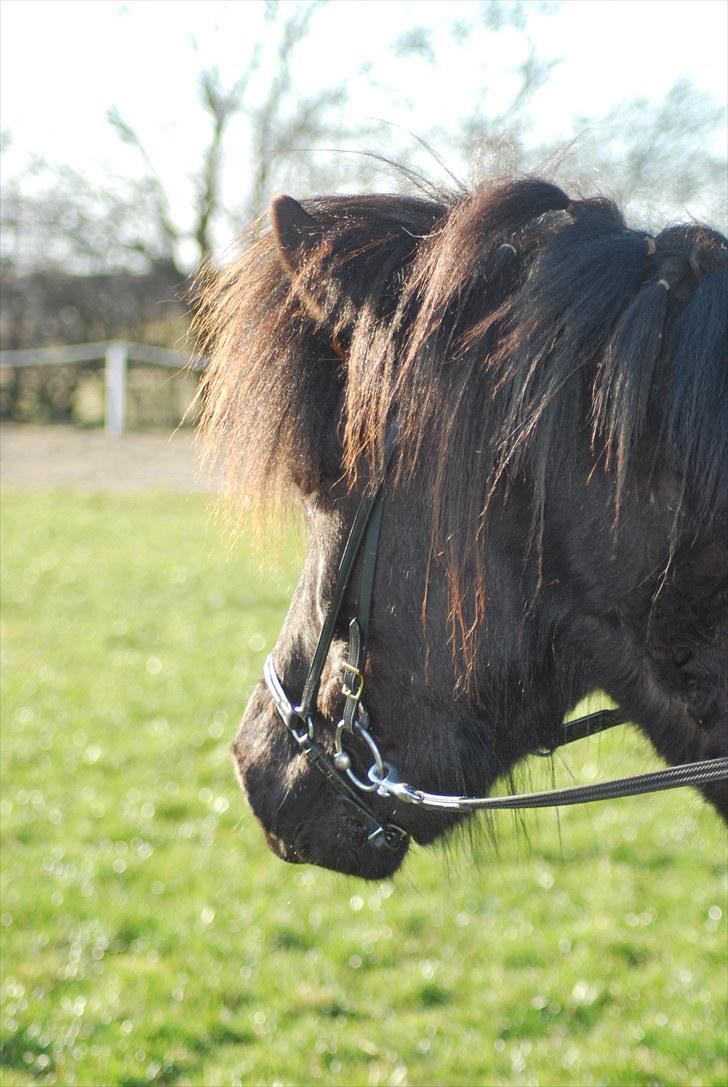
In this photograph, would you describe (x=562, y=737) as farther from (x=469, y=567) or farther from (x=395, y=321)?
(x=395, y=321)

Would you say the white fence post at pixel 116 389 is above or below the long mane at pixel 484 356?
below

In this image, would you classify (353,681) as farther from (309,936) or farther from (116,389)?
(116,389)

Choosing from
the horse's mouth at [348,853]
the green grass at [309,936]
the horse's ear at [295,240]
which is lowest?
the green grass at [309,936]

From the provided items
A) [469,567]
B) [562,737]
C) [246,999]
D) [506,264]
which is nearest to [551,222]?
[506,264]

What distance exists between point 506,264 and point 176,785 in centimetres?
370

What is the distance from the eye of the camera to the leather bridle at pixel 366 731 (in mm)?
1630

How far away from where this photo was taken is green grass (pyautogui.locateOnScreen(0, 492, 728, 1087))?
2812 millimetres

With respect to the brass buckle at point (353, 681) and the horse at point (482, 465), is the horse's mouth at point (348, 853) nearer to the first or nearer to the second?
the horse at point (482, 465)

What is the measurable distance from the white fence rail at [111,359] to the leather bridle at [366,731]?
16.1 metres

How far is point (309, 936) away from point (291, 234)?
103 inches

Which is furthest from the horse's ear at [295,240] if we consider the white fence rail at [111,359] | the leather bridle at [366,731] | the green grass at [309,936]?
the white fence rail at [111,359]

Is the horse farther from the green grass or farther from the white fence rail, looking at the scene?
the white fence rail

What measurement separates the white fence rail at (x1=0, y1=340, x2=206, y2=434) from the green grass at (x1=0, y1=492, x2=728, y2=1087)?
12.6m

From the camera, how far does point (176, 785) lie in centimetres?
481
